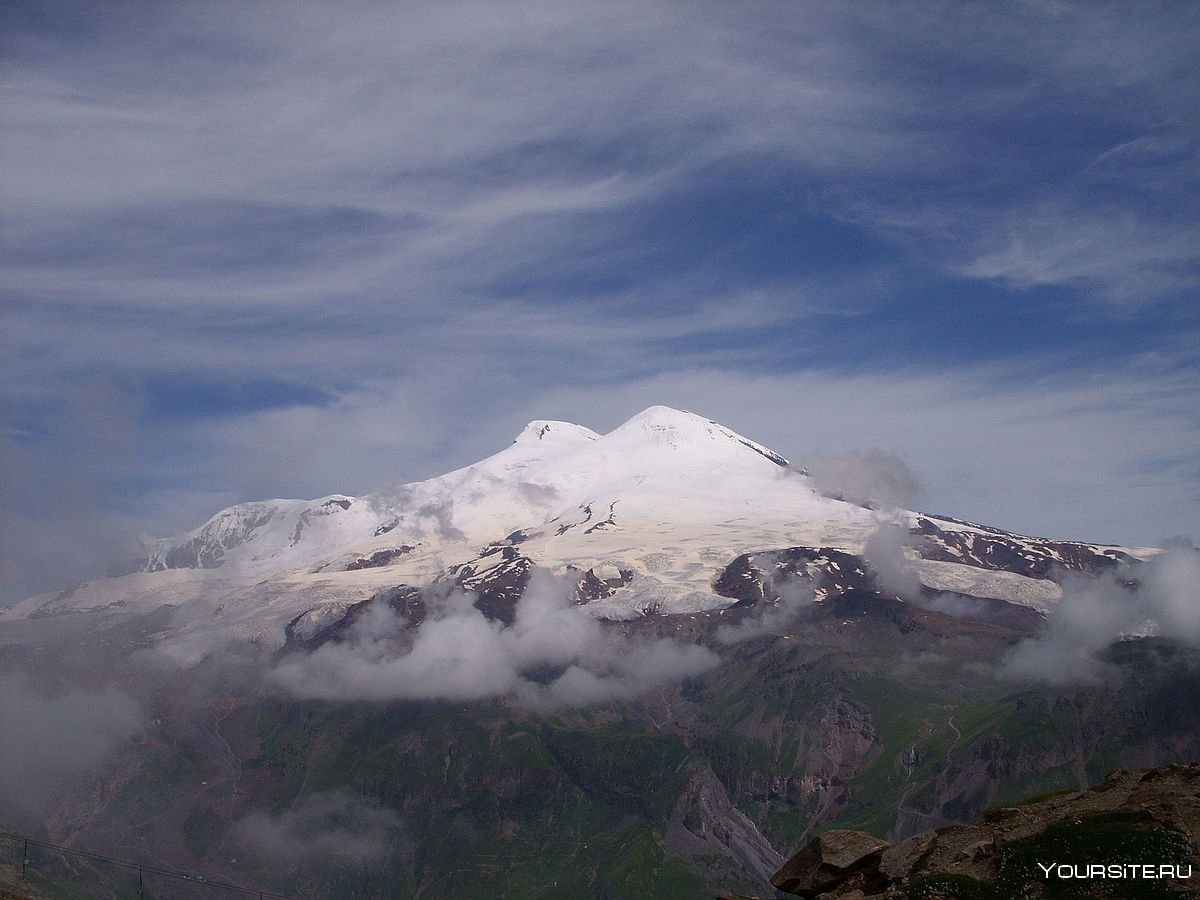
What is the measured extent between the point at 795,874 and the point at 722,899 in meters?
8.15

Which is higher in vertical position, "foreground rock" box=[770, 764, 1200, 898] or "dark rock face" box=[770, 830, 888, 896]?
"foreground rock" box=[770, 764, 1200, 898]

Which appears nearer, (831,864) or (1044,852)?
(1044,852)

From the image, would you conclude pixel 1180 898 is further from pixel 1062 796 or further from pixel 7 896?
pixel 7 896

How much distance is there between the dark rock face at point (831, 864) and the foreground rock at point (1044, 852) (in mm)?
61

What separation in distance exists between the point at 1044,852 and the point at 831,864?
1247cm

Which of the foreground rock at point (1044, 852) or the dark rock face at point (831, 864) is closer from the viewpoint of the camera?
the foreground rock at point (1044, 852)

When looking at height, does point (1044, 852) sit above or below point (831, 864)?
above

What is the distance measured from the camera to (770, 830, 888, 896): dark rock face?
65375mm

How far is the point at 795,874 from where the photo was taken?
220 ft

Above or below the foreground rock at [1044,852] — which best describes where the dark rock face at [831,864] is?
below

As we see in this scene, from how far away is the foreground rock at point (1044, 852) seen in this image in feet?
187

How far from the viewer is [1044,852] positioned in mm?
59406

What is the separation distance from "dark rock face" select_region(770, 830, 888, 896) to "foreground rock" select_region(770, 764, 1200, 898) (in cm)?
6

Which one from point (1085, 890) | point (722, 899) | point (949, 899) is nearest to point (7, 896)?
point (722, 899)
